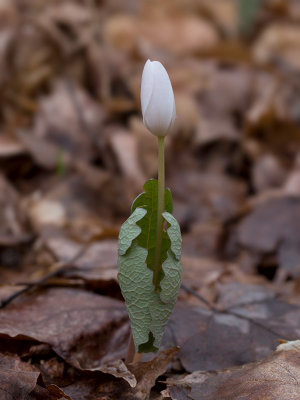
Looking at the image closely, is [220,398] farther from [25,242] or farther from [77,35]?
[77,35]

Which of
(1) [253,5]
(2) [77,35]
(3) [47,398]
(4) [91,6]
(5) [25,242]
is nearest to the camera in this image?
(3) [47,398]

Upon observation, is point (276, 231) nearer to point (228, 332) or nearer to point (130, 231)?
point (228, 332)

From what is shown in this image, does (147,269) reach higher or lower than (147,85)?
lower

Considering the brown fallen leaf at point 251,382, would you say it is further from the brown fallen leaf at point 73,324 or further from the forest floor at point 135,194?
the brown fallen leaf at point 73,324

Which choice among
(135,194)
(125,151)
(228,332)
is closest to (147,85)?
(228,332)

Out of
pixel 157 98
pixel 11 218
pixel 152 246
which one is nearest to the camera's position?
pixel 157 98

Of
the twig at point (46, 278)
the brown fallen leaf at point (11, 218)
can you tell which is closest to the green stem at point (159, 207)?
the twig at point (46, 278)

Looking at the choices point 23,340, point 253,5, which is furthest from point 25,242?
point 253,5
